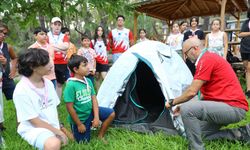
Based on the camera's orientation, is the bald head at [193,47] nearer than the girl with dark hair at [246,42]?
Yes

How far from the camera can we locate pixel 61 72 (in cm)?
504

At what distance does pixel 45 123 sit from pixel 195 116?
1.50 meters

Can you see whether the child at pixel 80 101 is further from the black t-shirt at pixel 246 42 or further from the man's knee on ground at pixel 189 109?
the black t-shirt at pixel 246 42

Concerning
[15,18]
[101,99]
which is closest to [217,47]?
[101,99]

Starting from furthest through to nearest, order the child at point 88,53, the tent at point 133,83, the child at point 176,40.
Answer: the child at point 176,40
the child at point 88,53
the tent at point 133,83

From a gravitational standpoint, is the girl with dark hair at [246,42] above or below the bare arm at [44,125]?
above

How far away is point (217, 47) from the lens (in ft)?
18.9

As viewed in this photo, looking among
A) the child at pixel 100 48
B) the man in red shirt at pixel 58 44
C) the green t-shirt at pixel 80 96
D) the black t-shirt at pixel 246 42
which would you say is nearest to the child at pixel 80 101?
the green t-shirt at pixel 80 96

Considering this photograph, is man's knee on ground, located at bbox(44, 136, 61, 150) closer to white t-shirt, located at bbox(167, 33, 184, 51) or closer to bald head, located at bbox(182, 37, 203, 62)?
bald head, located at bbox(182, 37, 203, 62)

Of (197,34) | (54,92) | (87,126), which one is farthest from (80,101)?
(197,34)

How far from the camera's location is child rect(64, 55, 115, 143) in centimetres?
321

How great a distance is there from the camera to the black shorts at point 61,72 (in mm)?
4961

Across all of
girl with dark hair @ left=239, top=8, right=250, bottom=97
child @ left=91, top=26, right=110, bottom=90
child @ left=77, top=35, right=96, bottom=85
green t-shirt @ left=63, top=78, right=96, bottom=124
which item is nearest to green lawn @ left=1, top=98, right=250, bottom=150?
green t-shirt @ left=63, top=78, right=96, bottom=124

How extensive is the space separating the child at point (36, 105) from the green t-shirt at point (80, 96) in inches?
26.7
